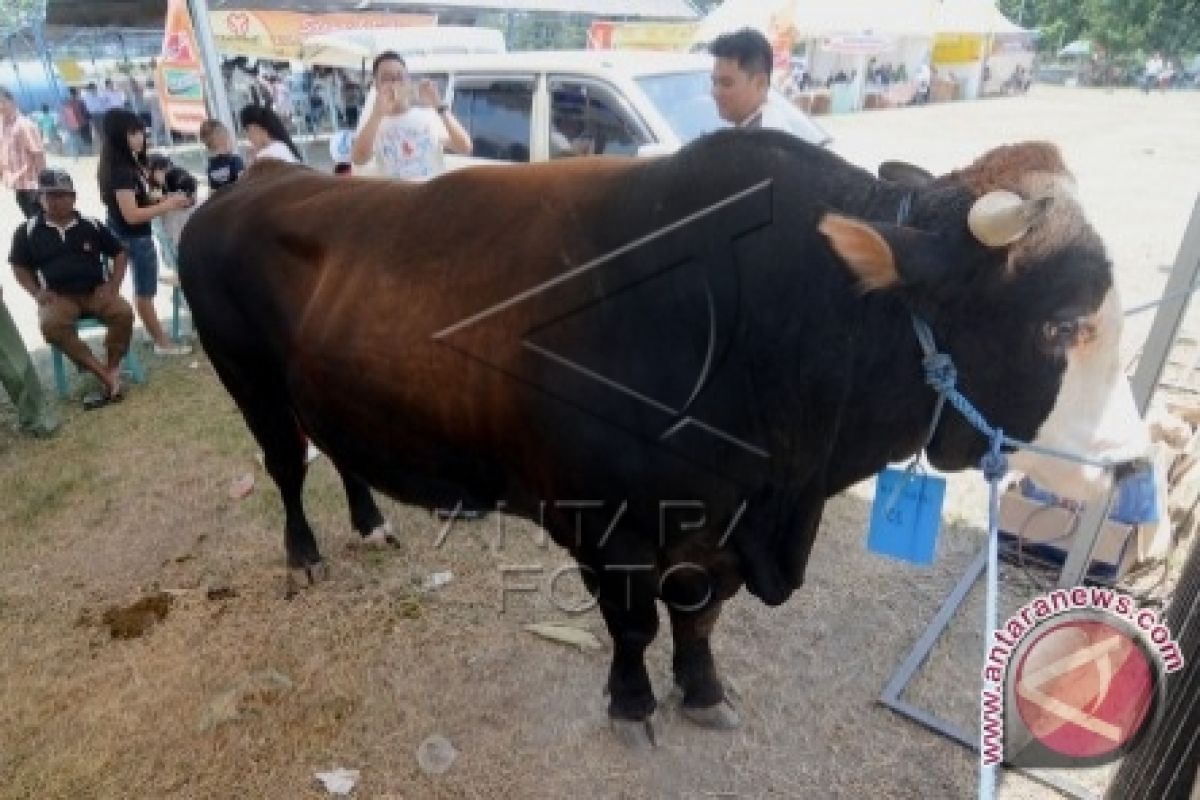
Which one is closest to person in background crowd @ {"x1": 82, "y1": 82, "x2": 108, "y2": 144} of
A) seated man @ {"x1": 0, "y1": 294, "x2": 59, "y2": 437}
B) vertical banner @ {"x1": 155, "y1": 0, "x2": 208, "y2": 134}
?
vertical banner @ {"x1": 155, "y1": 0, "x2": 208, "y2": 134}

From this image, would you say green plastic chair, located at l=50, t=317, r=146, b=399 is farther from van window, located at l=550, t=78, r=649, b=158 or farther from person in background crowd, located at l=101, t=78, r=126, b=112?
person in background crowd, located at l=101, t=78, r=126, b=112

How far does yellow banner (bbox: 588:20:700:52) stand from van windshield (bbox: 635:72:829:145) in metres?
15.4

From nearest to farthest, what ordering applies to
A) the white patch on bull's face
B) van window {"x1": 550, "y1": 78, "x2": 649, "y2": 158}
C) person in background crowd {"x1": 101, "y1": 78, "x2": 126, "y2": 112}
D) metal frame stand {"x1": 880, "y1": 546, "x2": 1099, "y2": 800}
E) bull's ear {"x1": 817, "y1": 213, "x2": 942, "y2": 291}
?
bull's ear {"x1": 817, "y1": 213, "x2": 942, "y2": 291}
the white patch on bull's face
metal frame stand {"x1": 880, "y1": 546, "x2": 1099, "y2": 800}
van window {"x1": 550, "y1": 78, "x2": 649, "y2": 158}
person in background crowd {"x1": 101, "y1": 78, "x2": 126, "y2": 112}

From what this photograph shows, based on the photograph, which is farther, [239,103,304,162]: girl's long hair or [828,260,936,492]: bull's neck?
[239,103,304,162]: girl's long hair

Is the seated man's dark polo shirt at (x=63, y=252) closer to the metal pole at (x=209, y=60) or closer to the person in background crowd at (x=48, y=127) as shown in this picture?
the metal pole at (x=209, y=60)

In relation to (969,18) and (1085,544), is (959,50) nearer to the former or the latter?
(969,18)

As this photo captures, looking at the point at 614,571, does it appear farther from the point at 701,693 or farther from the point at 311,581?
the point at 311,581

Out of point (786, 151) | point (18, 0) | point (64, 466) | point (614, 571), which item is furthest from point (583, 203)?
point (18, 0)

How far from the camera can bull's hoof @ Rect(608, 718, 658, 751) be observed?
8.31ft

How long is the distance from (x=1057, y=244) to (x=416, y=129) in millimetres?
3706

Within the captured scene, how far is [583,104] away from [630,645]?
4.22m

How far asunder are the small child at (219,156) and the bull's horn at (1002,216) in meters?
5.52

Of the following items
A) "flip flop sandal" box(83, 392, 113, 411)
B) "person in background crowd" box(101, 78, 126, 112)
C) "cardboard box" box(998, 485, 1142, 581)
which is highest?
"cardboard box" box(998, 485, 1142, 581)

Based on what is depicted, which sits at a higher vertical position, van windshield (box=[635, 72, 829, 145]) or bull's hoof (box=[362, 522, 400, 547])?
van windshield (box=[635, 72, 829, 145])
